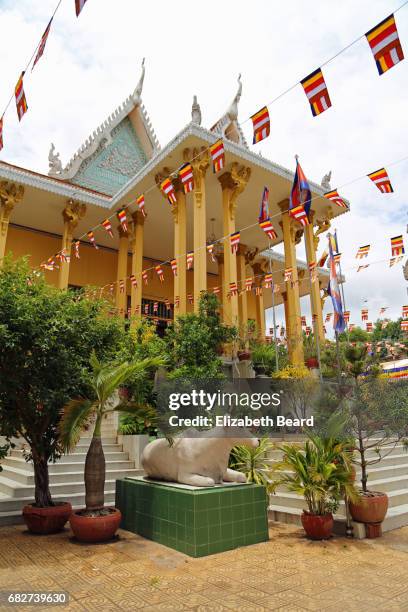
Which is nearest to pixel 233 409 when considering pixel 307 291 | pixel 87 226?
pixel 87 226

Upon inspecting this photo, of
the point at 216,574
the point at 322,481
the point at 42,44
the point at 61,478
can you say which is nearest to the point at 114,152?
the point at 42,44

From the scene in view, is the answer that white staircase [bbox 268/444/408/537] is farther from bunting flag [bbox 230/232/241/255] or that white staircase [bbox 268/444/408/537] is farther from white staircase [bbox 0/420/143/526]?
bunting flag [bbox 230/232/241/255]

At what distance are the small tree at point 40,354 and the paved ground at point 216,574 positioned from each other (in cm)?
136

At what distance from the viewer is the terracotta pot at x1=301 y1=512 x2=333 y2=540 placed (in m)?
5.55

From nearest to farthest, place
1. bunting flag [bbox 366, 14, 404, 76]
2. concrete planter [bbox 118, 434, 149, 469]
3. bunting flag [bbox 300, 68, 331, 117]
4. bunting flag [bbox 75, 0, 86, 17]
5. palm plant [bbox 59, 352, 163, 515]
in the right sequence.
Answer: bunting flag [bbox 75, 0, 86, 17], palm plant [bbox 59, 352, 163, 515], bunting flag [bbox 366, 14, 404, 76], bunting flag [bbox 300, 68, 331, 117], concrete planter [bbox 118, 434, 149, 469]

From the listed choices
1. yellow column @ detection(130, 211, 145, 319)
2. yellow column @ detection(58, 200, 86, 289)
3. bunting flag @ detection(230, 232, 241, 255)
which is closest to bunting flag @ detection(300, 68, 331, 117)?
bunting flag @ detection(230, 232, 241, 255)

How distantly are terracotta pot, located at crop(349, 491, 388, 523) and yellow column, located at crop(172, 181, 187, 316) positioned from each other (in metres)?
8.97

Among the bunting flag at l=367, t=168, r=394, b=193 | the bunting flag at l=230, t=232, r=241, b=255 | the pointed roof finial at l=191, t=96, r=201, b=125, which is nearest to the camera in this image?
the bunting flag at l=367, t=168, r=394, b=193

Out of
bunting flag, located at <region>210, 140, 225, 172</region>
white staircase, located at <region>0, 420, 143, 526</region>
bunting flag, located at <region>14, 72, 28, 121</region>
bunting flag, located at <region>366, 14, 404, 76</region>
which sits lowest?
white staircase, located at <region>0, 420, 143, 526</region>

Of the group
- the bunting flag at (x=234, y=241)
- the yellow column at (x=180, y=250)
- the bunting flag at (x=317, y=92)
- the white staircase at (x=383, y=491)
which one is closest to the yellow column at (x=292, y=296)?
the bunting flag at (x=234, y=241)

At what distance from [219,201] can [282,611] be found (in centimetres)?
1581

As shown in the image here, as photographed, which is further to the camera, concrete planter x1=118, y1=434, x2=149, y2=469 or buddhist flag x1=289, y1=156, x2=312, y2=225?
buddhist flag x1=289, y1=156, x2=312, y2=225

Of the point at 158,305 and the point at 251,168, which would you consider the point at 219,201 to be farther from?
the point at 158,305

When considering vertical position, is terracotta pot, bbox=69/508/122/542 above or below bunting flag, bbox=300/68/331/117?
below
